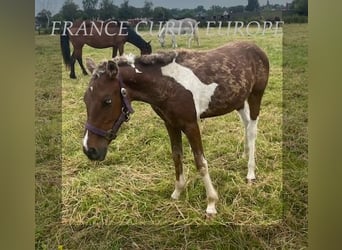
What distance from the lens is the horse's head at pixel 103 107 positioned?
154cm

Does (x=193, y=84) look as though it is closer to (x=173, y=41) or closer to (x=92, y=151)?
(x=173, y=41)

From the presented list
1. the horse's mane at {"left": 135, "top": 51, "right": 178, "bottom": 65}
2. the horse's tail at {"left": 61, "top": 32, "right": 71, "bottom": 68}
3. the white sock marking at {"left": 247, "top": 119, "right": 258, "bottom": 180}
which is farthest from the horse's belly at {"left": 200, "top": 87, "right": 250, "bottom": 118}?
the horse's tail at {"left": 61, "top": 32, "right": 71, "bottom": 68}

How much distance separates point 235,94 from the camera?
1.64 meters

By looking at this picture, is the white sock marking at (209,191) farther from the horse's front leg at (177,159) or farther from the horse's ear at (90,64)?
the horse's ear at (90,64)

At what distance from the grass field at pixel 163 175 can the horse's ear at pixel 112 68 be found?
0.45 ft

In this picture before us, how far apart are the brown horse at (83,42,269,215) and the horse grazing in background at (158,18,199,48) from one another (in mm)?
67

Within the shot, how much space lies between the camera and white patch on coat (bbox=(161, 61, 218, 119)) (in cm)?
158

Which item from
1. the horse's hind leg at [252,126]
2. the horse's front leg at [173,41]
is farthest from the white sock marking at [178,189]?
the horse's front leg at [173,41]

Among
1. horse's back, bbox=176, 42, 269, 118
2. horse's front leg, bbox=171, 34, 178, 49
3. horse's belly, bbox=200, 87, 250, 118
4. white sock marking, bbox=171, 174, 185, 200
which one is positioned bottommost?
white sock marking, bbox=171, 174, 185, 200

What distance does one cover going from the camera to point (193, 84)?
1.59m

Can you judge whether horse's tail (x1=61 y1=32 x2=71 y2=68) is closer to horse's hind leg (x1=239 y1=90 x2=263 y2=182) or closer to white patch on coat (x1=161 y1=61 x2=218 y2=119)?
white patch on coat (x1=161 y1=61 x2=218 y2=119)

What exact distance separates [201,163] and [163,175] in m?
0.17

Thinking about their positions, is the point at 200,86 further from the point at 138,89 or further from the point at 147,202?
the point at 147,202
